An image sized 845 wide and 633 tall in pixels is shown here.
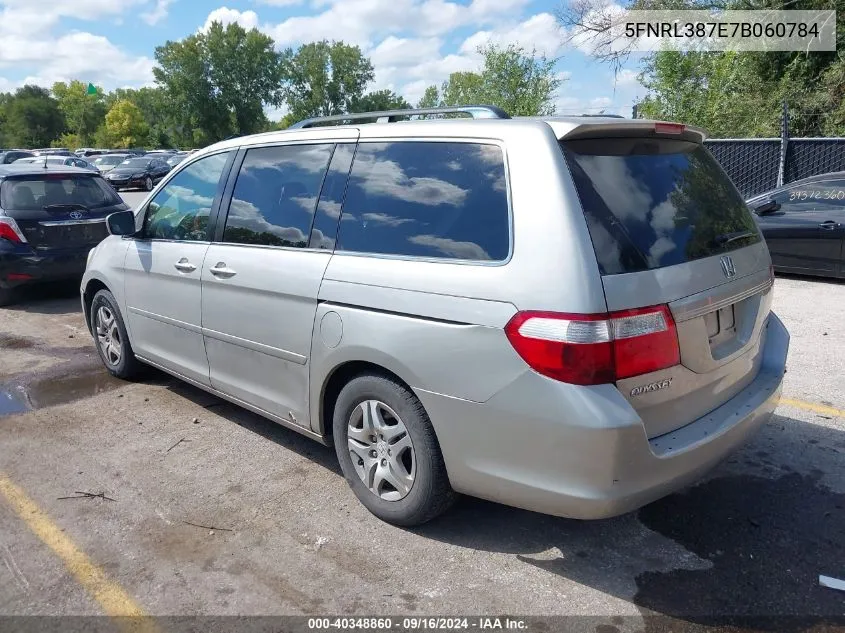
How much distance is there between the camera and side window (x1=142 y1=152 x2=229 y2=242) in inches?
175

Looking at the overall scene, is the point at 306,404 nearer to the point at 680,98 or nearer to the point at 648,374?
the point at 648,374

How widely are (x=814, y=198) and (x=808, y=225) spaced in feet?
1.45

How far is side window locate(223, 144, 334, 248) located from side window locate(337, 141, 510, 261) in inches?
11.7

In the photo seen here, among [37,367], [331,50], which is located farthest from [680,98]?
[331,50]

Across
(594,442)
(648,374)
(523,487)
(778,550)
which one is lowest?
(778,550)

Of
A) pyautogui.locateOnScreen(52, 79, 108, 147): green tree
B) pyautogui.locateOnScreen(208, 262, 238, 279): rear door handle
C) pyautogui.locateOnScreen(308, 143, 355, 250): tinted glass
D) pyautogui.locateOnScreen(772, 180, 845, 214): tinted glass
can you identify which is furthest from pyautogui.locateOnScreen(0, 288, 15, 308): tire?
pyautogui.locateOnScreen(52, 79, 108, 147): green tree

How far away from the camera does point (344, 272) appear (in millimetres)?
3357

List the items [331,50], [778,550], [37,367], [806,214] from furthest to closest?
[331,50] < [806,214] < [37,367] < [778,550]

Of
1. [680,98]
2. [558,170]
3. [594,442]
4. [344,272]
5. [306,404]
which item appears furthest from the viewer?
[680,98]

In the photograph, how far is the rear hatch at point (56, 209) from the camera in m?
8.23

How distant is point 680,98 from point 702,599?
19.1 metres

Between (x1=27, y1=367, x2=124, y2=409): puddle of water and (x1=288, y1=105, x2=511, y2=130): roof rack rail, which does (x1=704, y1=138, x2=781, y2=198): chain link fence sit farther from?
(x1=27, y1=367, x2=124, y2=409): puddle of water

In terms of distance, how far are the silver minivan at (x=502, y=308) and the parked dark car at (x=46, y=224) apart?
525 centimetres

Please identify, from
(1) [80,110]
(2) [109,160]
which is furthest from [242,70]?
(2) [109,160]
